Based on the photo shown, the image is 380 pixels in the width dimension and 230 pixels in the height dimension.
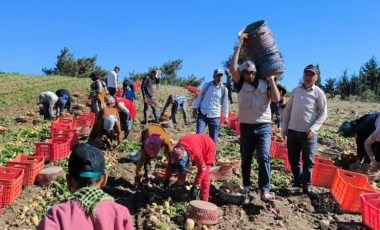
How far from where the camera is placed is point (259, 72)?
5.79 metres

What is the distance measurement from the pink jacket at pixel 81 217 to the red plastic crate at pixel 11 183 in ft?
13.7

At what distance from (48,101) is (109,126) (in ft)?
19.8

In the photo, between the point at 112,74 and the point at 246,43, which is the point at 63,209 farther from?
the point at 112,74

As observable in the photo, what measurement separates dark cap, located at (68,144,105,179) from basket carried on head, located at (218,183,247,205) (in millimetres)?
3846

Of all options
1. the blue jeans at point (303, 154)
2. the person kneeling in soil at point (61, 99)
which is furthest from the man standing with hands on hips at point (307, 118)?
the person kneeling in soil at point (61, 99)

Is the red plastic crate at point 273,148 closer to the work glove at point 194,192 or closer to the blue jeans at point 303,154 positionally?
the blue jeans at point 303,154

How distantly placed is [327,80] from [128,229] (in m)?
41.8

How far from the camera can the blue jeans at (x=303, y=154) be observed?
650 centimetres

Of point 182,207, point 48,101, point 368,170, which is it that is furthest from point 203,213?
point 48,101

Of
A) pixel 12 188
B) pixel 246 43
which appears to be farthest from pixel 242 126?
pixel 12 188

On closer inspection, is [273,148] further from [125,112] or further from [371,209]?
[371,209]

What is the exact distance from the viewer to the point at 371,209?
546cm

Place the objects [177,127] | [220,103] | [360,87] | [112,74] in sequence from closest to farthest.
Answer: [220,103], [177,127], [112,74], [360,87]

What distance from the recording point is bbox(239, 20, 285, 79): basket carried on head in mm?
5633
